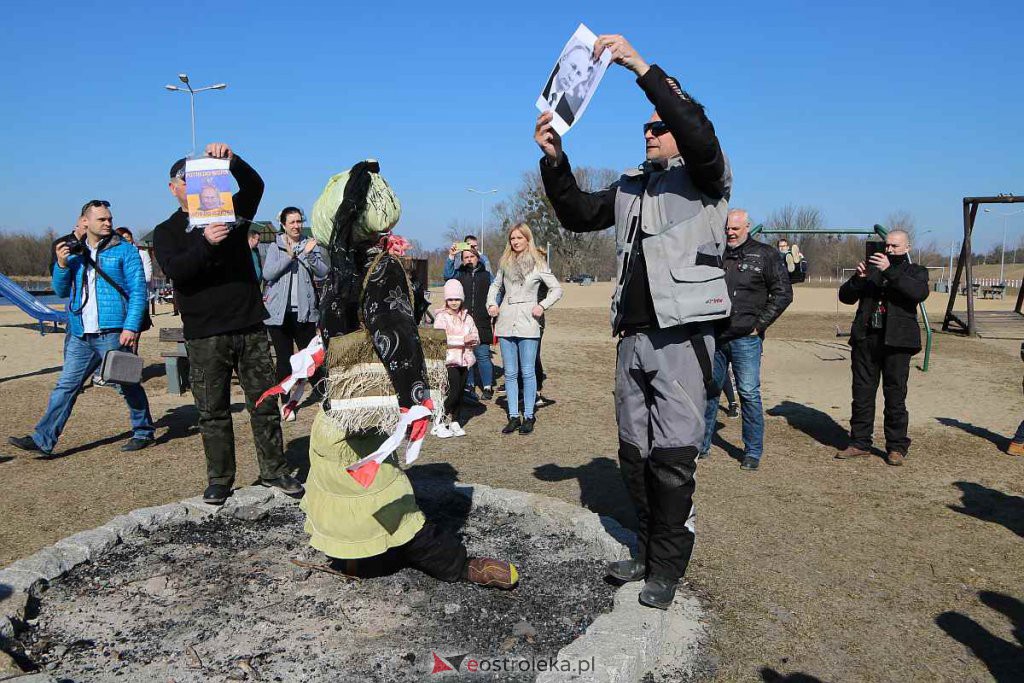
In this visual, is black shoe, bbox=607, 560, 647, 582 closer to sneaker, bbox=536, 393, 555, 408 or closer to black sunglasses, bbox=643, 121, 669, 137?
black sunglasses, bbox=643, 121, 669, 137

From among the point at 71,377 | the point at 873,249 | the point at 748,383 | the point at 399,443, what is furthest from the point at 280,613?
the point at 873,249

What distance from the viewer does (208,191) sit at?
3.99m

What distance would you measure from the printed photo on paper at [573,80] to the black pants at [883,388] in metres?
4.59

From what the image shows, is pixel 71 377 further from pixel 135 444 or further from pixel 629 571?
pixel 629 571

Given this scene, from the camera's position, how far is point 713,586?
3771 mm

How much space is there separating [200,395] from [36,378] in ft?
26.0

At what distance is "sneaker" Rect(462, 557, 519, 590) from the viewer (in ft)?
11.6

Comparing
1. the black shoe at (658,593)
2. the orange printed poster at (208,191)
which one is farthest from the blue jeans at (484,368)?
the black shoe at (658,593)

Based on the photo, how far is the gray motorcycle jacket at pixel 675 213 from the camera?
290 cm

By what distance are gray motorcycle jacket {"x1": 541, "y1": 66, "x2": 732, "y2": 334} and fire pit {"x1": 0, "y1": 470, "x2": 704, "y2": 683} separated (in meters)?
1.37

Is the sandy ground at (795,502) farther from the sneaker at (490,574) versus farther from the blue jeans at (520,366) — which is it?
the sneaker at (490,574)

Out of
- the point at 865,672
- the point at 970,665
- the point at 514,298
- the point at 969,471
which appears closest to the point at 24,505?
the point at 514,298

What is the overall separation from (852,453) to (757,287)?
1.81 m

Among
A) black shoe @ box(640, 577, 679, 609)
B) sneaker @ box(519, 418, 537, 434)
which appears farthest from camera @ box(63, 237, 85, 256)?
black shoe @ box(640, 577, 679, 609)
